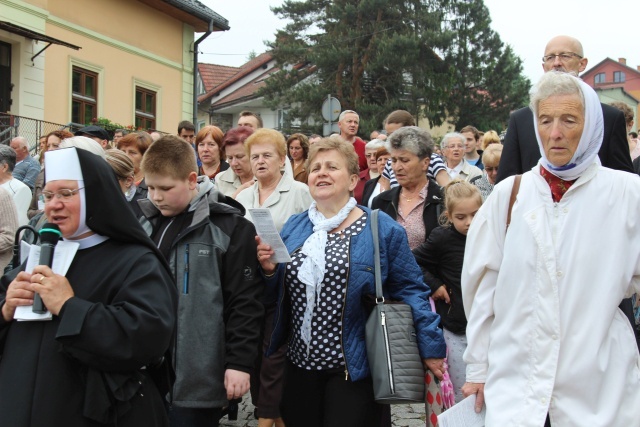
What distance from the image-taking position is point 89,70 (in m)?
20.4

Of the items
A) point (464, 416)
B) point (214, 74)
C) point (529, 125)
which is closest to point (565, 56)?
point (529, 125)

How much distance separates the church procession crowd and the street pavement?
2.78 feet

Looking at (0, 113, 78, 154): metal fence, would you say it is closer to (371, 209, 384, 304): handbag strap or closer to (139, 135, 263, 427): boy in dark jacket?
(139, 135, 263, 427): boy in dark jacket

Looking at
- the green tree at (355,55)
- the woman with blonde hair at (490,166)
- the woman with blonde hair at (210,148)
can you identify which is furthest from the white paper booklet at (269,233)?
the green tree at (355,55)

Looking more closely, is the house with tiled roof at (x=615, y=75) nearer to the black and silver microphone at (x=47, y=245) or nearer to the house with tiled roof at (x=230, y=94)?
the house with tiled roof at (x=230, y=94)

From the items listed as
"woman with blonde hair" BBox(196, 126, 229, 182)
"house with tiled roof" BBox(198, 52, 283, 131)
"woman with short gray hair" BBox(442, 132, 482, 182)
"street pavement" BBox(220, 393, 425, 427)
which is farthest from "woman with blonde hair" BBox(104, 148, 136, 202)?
"house with tiled roof" BBox(198, 52, 283, 131)

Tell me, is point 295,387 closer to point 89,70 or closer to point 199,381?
point 199,381

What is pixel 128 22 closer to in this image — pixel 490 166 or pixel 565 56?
pixel 490 166

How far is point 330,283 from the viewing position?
3.82 m

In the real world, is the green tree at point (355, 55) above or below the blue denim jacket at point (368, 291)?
above

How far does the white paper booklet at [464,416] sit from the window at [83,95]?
18.4m

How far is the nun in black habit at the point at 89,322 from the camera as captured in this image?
2.71 metres

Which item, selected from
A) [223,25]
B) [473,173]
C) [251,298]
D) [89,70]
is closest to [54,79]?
[89,70]

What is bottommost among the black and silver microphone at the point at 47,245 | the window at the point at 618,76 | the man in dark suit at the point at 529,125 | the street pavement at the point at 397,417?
the street pavement at the point at 397,417
